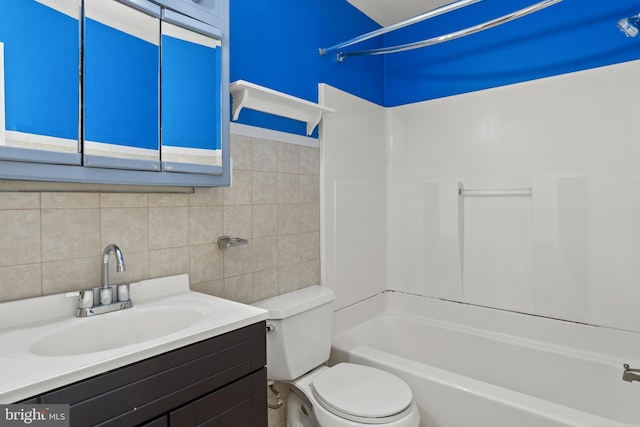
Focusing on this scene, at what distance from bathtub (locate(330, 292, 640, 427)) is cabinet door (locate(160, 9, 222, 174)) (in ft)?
4.24

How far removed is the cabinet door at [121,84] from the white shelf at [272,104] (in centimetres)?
38

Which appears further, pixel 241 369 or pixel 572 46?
pixel 572 46

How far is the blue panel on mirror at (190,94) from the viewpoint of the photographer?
4.24ft

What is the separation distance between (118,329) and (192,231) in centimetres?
46

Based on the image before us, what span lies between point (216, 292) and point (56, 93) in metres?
0.92

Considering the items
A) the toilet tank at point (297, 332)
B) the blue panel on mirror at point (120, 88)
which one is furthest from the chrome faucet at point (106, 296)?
the toilet tank at point (297, 332)

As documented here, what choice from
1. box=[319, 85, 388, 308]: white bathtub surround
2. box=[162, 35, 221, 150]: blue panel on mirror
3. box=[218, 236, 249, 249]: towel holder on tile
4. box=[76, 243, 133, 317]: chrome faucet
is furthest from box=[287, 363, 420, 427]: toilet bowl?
box=[162, 35, 221, 150]: blue panel on mirror

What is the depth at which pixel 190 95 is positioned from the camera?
1.35 metres

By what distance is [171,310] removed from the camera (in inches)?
48.8

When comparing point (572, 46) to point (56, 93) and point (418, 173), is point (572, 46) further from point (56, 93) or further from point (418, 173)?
point (56, 93)

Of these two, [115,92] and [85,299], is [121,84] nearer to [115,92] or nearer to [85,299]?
[115,92]

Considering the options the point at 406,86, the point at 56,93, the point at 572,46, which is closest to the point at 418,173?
the point at 406,86

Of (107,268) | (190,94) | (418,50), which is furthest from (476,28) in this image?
(107,268)

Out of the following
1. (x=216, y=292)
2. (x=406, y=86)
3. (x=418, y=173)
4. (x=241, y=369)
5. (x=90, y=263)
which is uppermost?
(x=406, y=86)
